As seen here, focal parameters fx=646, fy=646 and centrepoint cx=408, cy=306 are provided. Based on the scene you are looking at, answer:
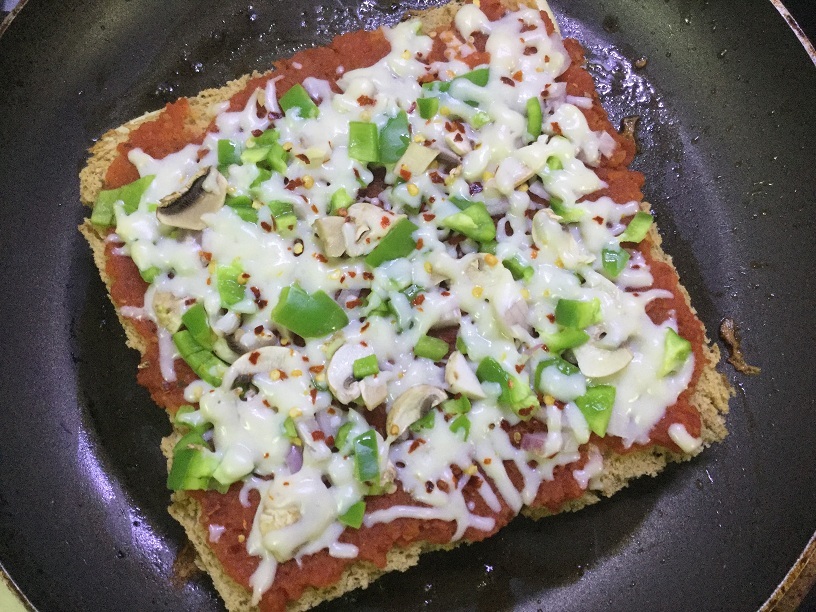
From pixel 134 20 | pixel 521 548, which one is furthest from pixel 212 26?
pixel 521 548

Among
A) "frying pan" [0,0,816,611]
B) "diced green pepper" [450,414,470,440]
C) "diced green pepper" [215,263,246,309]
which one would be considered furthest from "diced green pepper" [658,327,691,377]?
"diced green pepper" [215,263,246,309]

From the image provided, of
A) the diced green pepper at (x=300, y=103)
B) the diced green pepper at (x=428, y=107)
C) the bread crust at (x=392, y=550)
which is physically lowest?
the bread crust at (x=392, y=550)

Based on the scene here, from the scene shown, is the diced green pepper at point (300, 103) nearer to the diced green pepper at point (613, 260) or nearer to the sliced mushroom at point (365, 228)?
the sliced mushroom at point (365, 228)

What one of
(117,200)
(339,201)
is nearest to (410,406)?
(339,201)

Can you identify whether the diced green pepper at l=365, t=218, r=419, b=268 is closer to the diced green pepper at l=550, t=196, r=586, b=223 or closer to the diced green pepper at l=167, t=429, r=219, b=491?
the diced green pepper at l=550, t=196, r=586, b=223

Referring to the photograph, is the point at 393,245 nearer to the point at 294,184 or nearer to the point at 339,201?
the point at 339,201

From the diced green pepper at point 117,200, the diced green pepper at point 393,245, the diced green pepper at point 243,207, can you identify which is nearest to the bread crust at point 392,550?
the diced green pepper at point 117,200

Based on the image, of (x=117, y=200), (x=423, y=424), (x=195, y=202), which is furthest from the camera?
(x=117, y=200)
